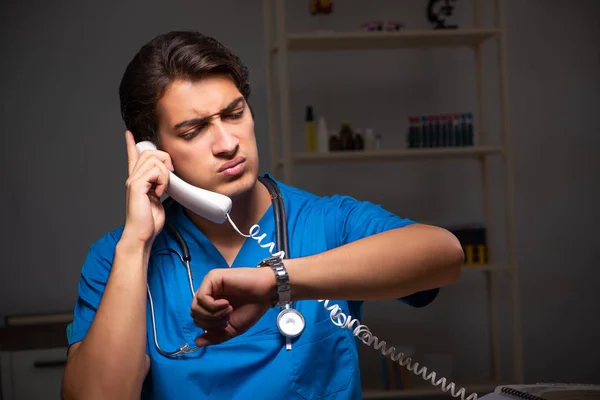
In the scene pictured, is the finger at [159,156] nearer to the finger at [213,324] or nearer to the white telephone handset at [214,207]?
the white telephone handset at [214,207]

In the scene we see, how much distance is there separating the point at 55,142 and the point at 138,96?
2134mm

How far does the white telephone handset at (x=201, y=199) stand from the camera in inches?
51.1

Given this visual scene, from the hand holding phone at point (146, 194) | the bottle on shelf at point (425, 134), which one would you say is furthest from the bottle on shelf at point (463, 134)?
the hand holding phone at point (146, 194)

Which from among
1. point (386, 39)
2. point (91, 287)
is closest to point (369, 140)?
point (386, 39)

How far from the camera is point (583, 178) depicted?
3.52m

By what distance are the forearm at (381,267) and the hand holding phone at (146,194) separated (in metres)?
0.38

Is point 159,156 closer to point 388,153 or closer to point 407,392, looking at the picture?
point 388,153

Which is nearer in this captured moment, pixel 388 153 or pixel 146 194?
pixel 146 194

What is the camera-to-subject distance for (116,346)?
1186mm

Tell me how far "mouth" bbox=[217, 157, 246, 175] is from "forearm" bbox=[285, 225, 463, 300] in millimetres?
363

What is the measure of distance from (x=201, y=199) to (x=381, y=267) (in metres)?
0.41

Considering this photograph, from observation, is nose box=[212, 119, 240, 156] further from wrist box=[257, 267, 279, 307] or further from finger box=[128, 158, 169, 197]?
wrist box=[257, 267, 279, 307]

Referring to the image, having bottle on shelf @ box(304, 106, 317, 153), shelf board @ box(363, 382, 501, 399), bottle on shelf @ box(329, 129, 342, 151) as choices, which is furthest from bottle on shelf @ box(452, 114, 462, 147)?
shelf board @ box(363, 382, 501, 399)

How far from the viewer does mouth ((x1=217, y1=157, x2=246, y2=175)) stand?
137cm
